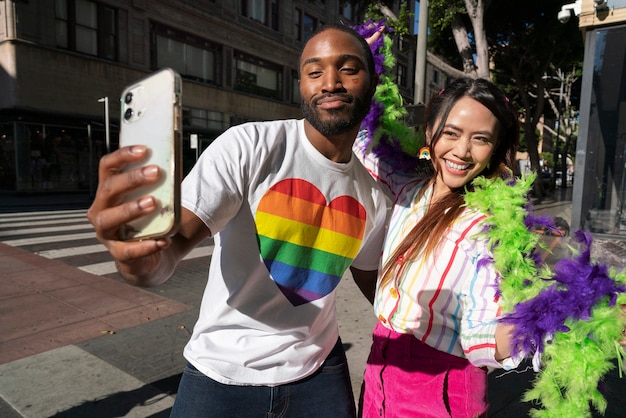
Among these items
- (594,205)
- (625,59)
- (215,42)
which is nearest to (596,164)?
(594,205)

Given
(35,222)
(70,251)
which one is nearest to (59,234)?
(70,251)

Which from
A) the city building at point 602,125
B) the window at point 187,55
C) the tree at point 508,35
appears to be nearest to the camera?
the city building at point 602,125

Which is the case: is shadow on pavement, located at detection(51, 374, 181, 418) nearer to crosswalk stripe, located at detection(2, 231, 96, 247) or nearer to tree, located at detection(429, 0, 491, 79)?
crosswalk stripe, located at detection(2, 231, 96, 247)

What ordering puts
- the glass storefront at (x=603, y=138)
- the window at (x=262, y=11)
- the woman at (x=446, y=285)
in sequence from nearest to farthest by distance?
the woman at (x=446, y=285) → the glass storefront at (x=603, y=138) → the window at (x=262, y=11)

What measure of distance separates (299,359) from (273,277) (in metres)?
0.32

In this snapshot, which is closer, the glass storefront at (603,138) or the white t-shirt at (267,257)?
the white t-shirt at (267,257)

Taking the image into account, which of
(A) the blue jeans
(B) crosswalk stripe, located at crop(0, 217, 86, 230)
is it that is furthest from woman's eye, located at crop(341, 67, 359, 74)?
(B) crosswalk stripe, located at crop(0, 217, 86, 230)

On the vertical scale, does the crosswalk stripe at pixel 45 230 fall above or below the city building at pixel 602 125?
below

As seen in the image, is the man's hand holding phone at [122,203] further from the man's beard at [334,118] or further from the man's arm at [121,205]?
the man's beard at [334,118]

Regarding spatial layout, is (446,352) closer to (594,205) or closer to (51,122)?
(594,205)

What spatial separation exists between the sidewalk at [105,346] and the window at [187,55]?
1628 cm

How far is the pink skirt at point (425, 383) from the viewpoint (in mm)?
1441

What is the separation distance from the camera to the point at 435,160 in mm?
1742

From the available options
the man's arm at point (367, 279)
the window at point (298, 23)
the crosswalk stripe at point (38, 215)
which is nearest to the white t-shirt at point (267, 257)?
the man's arm at point (367, 279)
